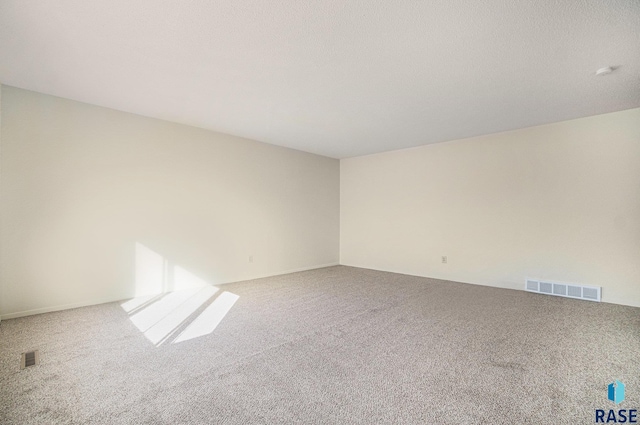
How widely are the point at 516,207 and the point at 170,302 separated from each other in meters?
5.20

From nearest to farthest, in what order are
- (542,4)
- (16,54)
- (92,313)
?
(542,4) → (16,54) → (92,313)

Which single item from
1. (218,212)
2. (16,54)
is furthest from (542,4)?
(218,212)

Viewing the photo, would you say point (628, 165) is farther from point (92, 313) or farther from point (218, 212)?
point (92, 313)

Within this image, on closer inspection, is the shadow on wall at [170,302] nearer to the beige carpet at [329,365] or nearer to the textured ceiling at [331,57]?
the beige carpet at [329,365]

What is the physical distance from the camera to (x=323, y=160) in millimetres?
6828

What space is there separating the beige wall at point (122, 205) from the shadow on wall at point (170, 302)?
3 centimetres

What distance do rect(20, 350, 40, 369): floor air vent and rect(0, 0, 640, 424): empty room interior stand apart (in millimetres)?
24

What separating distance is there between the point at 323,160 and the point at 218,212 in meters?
2.76

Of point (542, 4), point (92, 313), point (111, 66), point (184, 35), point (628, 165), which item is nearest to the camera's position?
point (542, 4)

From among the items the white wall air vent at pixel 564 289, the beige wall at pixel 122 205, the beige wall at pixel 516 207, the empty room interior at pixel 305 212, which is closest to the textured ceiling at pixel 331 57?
the empty room interior at pixel 305 212

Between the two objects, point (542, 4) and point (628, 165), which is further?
point (628, 165)

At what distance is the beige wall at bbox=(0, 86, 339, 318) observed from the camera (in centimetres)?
337

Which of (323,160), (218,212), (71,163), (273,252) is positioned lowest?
(273,252)

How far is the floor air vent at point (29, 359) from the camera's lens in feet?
7.48
